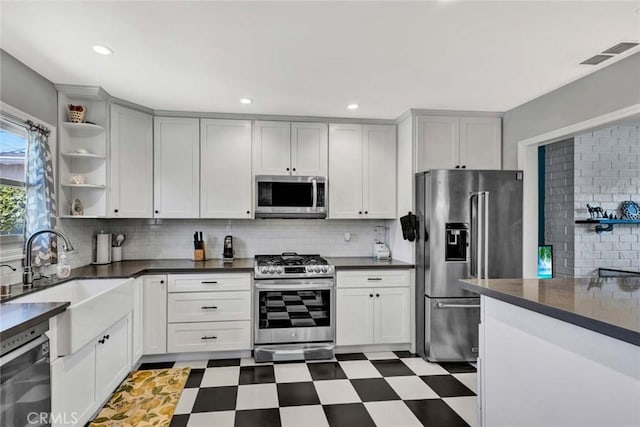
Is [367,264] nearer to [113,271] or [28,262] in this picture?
[113,271]

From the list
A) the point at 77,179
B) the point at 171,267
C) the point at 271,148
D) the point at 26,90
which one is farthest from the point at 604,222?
the point at 26,90

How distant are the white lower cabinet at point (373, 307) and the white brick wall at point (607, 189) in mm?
2236

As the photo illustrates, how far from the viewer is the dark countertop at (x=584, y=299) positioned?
1.25 metres

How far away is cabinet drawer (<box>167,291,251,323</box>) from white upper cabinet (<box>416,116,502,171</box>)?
84.1 inches

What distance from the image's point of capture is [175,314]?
11.3ft

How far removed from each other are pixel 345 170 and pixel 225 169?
1.24 meters

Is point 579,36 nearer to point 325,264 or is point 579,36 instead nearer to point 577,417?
→ point 577,417

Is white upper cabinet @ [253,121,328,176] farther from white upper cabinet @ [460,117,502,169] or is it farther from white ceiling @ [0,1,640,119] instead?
white upper cabinet @ [460,117,502,169]

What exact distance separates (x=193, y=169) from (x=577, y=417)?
350 centimetres

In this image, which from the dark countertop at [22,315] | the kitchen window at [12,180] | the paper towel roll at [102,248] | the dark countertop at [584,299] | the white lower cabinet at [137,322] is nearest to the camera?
the dark countertop at [584,299]

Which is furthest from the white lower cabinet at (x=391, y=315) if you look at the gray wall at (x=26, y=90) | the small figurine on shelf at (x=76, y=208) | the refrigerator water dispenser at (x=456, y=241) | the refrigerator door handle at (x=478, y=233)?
the gray wall at (x=26, y=90)

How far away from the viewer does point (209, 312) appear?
137 inches

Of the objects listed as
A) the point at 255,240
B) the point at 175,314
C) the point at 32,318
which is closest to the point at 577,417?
the point at 32,318

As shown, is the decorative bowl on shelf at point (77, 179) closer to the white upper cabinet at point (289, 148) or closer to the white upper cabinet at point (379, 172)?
the white upper cabinet at point (289, 148)
